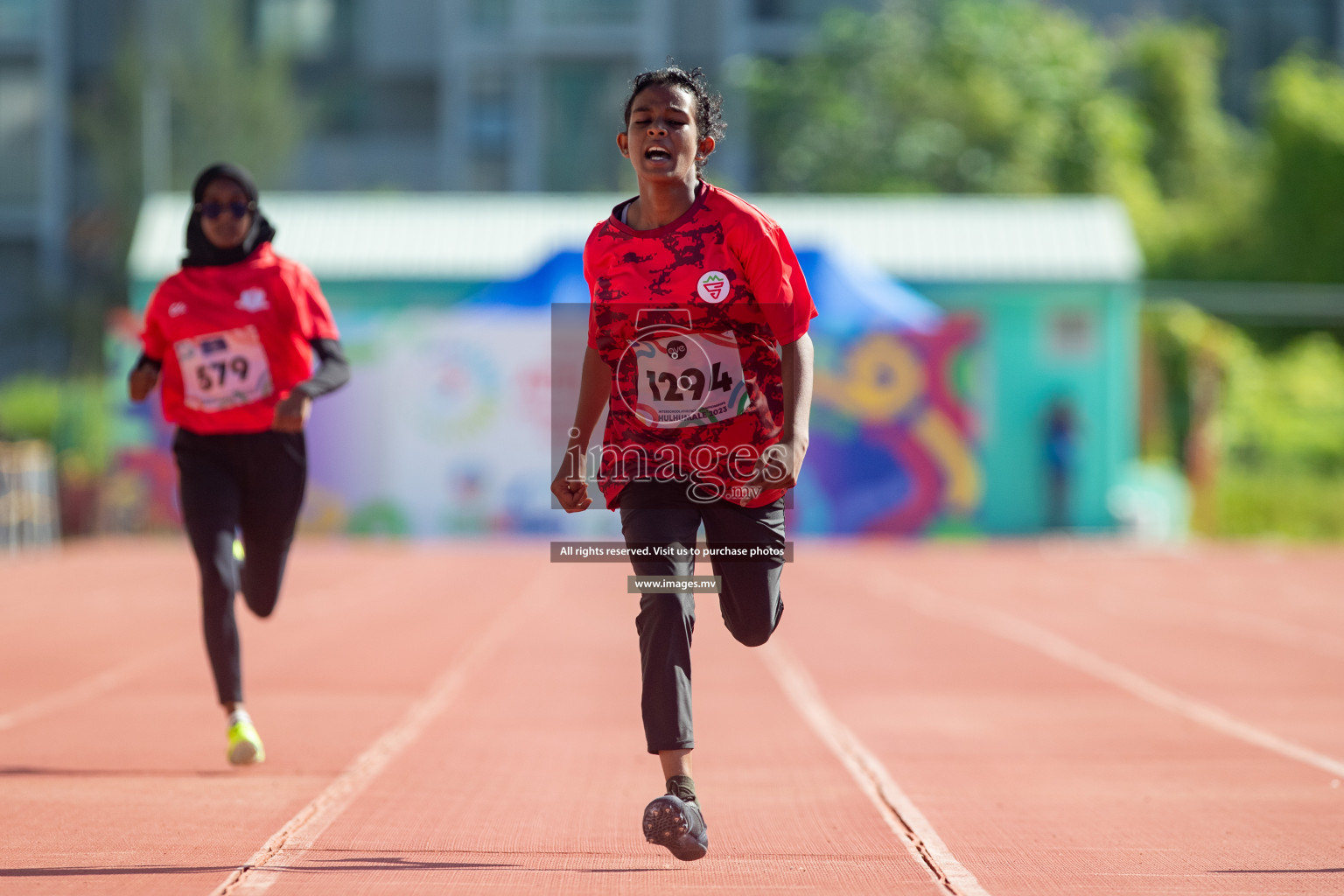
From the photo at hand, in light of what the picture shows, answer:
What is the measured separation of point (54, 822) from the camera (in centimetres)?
556

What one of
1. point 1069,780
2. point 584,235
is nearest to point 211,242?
point 1069,780

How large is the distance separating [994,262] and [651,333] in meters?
22.1

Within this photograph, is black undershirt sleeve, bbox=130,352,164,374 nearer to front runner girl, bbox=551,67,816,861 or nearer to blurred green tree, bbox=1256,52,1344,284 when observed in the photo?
front runner girl, bbox=551,67,816,861

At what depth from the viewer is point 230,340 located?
6.73 meters

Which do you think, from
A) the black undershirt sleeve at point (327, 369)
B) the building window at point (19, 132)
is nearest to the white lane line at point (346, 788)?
the black undershirt sleeve at point (327, 369)

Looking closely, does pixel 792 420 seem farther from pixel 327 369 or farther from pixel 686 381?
pixel 327 369

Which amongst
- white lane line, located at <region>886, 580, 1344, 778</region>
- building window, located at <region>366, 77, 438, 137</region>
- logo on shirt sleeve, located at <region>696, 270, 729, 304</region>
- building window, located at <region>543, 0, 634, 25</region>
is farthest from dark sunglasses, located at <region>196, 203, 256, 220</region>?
building window, located at <region>366, 77, 438, 137</region>

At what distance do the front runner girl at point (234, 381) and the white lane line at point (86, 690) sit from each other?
1868 mm

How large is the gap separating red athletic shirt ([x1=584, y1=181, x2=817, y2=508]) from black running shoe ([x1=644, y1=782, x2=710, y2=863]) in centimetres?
79

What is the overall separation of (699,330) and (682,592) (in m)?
0.68

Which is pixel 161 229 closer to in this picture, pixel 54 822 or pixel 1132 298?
pixel 1132 298

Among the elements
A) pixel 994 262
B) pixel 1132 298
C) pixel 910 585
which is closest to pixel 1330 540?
pixel 1132 298

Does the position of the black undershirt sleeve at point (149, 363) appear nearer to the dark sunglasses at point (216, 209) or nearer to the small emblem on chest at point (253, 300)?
the small emblem on chest at point (253, 300)

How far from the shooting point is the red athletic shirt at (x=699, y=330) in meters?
4.78
